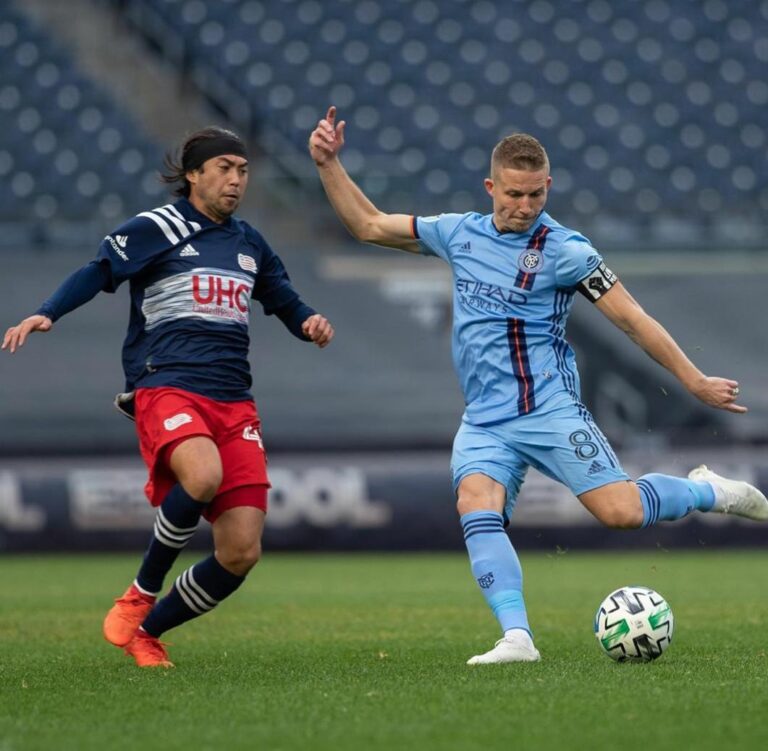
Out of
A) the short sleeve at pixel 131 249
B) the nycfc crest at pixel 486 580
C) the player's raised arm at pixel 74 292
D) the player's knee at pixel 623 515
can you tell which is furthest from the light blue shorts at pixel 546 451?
the player's raised arm at pixel 74 292

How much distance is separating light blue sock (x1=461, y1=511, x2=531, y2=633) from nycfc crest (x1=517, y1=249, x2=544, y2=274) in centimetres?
100

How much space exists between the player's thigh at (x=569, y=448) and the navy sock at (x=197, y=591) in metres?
1.34

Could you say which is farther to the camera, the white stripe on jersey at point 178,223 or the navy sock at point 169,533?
the white stripe on jersey at point 178,223

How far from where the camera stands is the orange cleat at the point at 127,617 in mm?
5961

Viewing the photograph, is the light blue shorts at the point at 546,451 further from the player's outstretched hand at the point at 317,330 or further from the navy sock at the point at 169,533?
the navy sock at the point at 169,533

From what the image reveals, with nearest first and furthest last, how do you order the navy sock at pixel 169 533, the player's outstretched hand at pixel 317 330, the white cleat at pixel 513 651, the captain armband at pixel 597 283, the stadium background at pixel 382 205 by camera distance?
the white cleat at pixel 513 651 < the navy sock at pixel 169 533 < the captain armband at pixel 597 283 < the player's outstretched hand at pixel 317 330 < the stadium background at pixel 382 205

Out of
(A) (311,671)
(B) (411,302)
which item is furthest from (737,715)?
(B) (411,302)

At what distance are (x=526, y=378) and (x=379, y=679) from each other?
54.2 inches

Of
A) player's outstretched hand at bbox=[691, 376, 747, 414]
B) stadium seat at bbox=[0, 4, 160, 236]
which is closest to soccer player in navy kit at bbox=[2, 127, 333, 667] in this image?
player's outstretched hand at bbox=[691, 376, 747, 414]

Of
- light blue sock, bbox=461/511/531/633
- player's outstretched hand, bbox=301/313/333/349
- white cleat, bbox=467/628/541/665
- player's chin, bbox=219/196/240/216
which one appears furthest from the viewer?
player's outstretched hand, bbox=301/313/333/349

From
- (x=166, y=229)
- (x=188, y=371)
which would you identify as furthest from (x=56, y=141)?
(x=188, y=371)

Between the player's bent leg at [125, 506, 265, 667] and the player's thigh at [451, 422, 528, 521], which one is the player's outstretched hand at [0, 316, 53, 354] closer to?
the player's bent leg at [125, 506, 265, 667]

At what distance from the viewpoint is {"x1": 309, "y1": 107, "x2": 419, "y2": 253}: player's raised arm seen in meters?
6.32

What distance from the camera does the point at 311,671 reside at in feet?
18.6
